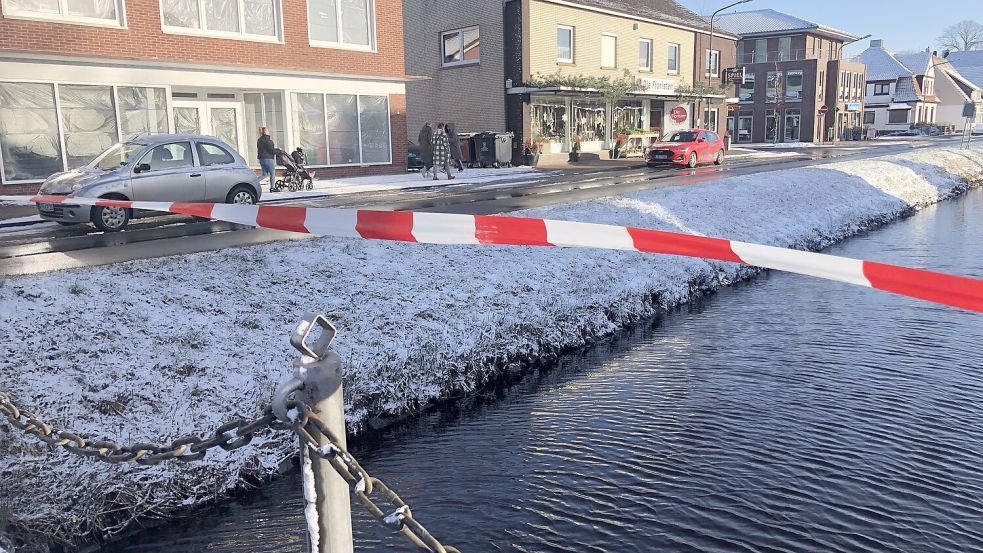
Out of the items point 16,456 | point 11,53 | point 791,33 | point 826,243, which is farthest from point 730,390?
point 791,33

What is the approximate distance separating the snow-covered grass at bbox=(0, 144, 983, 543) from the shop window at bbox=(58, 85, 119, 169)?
41.9ft

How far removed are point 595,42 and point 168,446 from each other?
35267 mm

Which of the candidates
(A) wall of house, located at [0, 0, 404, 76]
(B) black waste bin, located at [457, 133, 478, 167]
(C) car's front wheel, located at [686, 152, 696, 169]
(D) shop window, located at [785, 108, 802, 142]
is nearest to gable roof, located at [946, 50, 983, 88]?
(D) shop window, located at [785, 108, 802, 142]

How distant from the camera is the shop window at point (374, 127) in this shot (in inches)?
1002

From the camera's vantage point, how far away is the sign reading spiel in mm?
37562

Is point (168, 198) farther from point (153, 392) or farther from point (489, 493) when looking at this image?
point (489, 493)

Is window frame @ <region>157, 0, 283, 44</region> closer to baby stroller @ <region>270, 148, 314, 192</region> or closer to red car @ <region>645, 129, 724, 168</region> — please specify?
baby stroller @ <region>270, 148, 314, 192</region>

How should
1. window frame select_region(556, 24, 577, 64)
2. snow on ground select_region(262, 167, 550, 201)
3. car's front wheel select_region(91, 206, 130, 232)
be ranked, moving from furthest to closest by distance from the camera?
window frame select_region(556, 24, 577, 64), snow on ground select_region(262, 167, 550, 201), car's front wheel select_region(91, 206, 130, 232)

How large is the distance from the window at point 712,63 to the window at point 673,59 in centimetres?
327

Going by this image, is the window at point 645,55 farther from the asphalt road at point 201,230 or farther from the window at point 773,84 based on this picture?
the window at point 773,84

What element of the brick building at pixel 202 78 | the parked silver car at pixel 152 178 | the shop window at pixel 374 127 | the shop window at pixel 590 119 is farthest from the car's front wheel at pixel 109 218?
the shop window at pixel 590 119

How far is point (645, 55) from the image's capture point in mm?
39188

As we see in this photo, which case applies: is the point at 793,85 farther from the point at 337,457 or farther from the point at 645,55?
the point at 337,457

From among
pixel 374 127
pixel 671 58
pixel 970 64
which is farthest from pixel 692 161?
pixel 970 64
